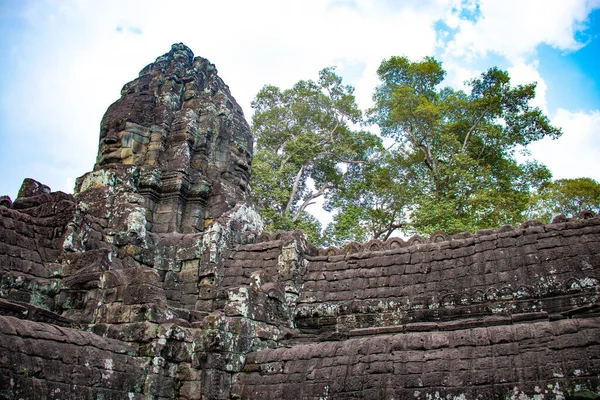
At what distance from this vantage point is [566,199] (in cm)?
2498

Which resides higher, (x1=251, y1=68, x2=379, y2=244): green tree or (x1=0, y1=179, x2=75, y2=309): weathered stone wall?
(x1=251, y1=68, x2=379, y2=244): green tree

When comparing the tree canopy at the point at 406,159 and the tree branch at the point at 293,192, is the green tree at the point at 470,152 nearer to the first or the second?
the tree canopy at the point at 406,159

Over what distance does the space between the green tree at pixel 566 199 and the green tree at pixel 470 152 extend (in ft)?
10.0

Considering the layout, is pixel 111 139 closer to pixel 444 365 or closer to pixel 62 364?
pixel 62 364

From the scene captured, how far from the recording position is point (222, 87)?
45.8 ft

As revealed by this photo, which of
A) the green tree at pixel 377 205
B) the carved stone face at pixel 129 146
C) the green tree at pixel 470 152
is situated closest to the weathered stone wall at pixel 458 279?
the carved stone face at pixel 129 146

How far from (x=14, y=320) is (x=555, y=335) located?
227 inches

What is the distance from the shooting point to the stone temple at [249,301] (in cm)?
556

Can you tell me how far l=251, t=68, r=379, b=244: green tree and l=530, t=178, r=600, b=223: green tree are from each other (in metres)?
8.80

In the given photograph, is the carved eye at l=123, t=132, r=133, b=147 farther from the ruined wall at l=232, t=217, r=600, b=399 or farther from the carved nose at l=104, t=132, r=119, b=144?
the ruined wall at l=232, t=217, r=600, b=399

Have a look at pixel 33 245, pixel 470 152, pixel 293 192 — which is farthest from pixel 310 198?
pixel 33 245

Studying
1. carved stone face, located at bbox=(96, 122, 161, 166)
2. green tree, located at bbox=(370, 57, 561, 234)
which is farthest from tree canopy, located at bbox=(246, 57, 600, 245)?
carved stone face, located at bbox=(96, 122, 161, 166)

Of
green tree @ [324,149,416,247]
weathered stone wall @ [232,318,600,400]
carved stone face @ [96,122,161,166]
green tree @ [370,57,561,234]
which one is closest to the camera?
weathered stone wall @ [232,318,600,400]

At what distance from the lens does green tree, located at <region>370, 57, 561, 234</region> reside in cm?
2006
